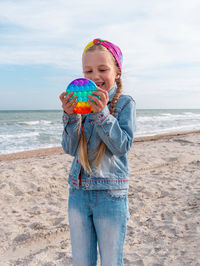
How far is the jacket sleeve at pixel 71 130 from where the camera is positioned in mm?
1656

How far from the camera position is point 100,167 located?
167cm

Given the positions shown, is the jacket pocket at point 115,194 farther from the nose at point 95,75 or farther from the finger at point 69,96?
the nose at point 95,75

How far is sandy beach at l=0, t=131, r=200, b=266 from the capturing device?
2.95 m

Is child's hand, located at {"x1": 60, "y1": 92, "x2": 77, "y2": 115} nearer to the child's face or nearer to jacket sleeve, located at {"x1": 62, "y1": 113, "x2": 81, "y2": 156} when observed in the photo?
jacket sleeve, located at {"x1": 62, "y1": 113, "x2": 81, "y2": 156}

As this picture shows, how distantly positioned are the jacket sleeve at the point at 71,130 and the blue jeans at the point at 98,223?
A: 0.29 m

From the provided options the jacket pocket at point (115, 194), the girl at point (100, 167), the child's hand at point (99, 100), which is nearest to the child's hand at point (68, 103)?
the girl at point (100, 167)

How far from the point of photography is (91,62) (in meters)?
1.72

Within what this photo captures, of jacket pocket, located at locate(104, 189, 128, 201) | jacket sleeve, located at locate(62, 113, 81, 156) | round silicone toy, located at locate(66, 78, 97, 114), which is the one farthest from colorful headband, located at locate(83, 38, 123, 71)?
jacket pocket, located at locate(104, 189, 128, 201)

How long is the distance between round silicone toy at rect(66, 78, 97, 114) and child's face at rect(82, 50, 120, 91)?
209 millimetres

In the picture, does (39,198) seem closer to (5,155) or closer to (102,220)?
(102,220)

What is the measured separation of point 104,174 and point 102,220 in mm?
286

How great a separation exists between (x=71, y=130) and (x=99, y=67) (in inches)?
18.2

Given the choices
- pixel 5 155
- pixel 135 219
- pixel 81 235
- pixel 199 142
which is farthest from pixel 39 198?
pixel 199 142

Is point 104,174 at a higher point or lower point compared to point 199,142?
Result: higher
